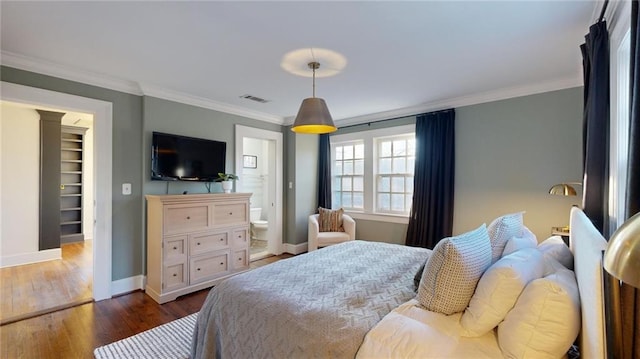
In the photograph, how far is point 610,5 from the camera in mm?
1721

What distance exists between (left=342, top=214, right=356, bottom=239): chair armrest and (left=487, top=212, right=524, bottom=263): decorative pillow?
274 cm

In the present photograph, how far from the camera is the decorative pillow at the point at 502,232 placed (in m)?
1.71

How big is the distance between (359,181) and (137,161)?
10.8 ft

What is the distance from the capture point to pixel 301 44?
2354 millimetres

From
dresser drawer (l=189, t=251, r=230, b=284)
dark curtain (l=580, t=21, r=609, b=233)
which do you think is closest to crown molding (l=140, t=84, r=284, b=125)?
dresser drawer (l=189, t=251, r=230, b=284)

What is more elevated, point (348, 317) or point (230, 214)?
point (230, 214)

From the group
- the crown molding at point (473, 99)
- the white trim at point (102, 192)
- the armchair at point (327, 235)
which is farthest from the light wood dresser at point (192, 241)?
the crown molding at point (473, 99)

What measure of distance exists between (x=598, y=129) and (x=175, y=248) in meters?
3.80

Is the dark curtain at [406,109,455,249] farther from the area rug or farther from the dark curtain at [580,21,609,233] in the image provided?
the area rug

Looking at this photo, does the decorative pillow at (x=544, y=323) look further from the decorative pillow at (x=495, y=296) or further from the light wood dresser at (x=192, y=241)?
the light wood dresser at (x=192, y=241)

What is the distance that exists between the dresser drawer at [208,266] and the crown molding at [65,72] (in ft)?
6.85

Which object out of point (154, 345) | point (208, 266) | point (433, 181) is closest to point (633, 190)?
point (433, 181)

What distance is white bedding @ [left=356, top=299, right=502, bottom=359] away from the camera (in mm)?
1171

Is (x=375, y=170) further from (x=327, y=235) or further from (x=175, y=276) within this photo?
(x=175, y=276)
